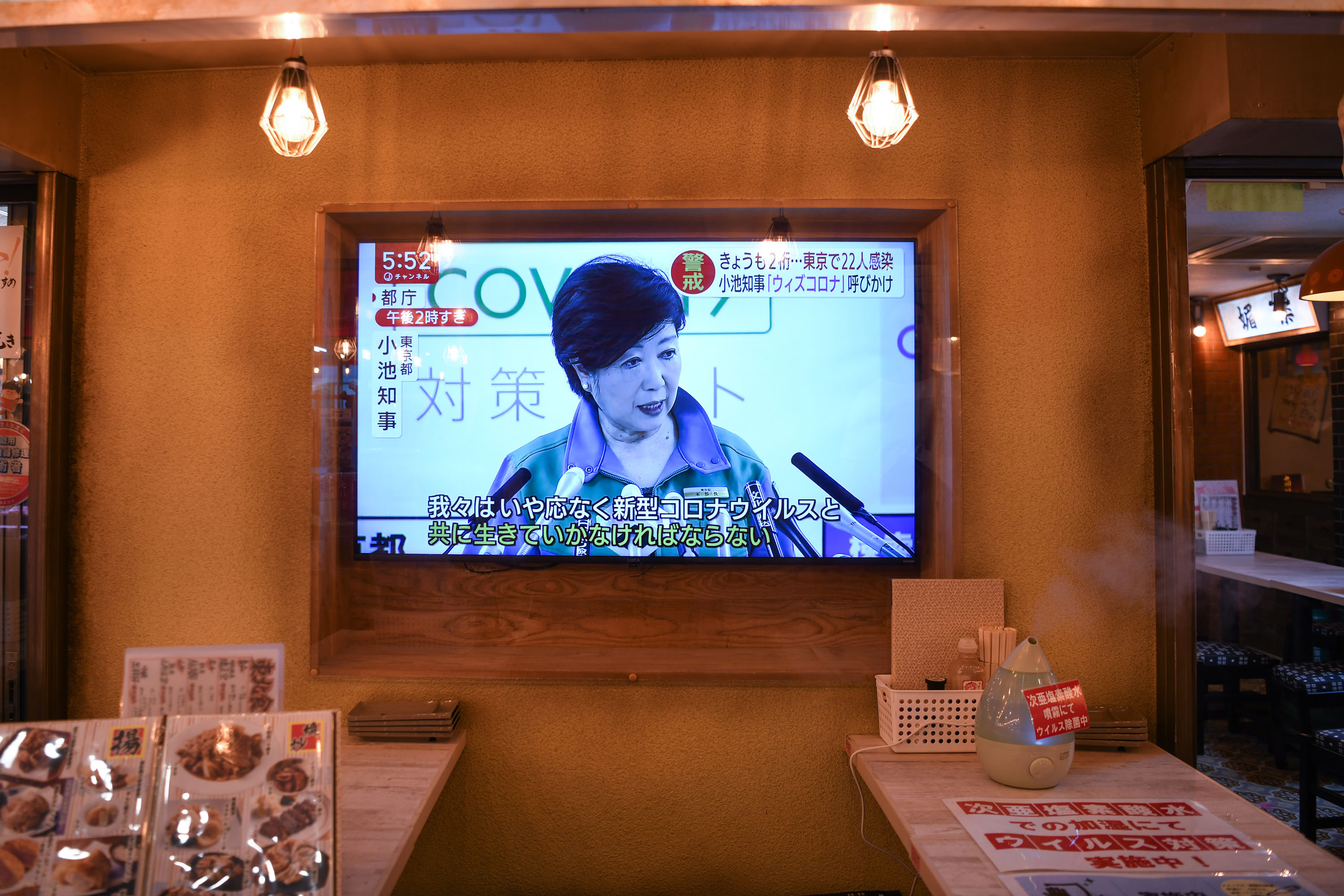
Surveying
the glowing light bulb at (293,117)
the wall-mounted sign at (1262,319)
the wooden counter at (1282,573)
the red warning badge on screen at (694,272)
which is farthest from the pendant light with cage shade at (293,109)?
the wall-mounted sign at (1262,319)

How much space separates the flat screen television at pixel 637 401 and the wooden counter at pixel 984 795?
0.63 metres

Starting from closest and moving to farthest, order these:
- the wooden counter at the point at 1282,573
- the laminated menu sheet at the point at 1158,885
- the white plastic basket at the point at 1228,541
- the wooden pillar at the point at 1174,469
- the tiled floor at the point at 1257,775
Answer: the laminated menu sheet at the point at 1158,885 → the wooden pillar at the point at 1174,469 → the tiled floor at the point at 1257,775 → the wooden counter at the point at 1282,573 → the white plastic basket at the point at 1228,541

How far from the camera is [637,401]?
7.68 ft

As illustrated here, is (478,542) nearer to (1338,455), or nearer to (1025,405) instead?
(1025,405)

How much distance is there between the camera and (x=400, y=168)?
7.50 feet

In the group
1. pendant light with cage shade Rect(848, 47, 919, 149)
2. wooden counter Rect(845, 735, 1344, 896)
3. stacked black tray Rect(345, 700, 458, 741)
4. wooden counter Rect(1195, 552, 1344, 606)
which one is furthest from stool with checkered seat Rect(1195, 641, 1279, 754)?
stacked black tray Rect(345, 700, 458, 741)

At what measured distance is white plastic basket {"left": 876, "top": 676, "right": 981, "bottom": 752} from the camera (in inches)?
79.2

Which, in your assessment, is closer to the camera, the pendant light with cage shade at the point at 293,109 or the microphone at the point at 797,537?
the pendant light with cage shade at the point at 293,109

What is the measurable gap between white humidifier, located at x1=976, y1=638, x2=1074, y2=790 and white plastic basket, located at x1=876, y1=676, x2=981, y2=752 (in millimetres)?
183

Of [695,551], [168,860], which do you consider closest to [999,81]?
[695,551]

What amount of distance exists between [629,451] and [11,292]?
6.37ft

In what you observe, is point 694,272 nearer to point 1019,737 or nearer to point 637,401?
point 637,401

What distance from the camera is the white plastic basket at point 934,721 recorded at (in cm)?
201

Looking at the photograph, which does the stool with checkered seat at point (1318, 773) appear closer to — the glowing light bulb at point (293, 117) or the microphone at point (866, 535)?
the microphone at point (866, 535)
